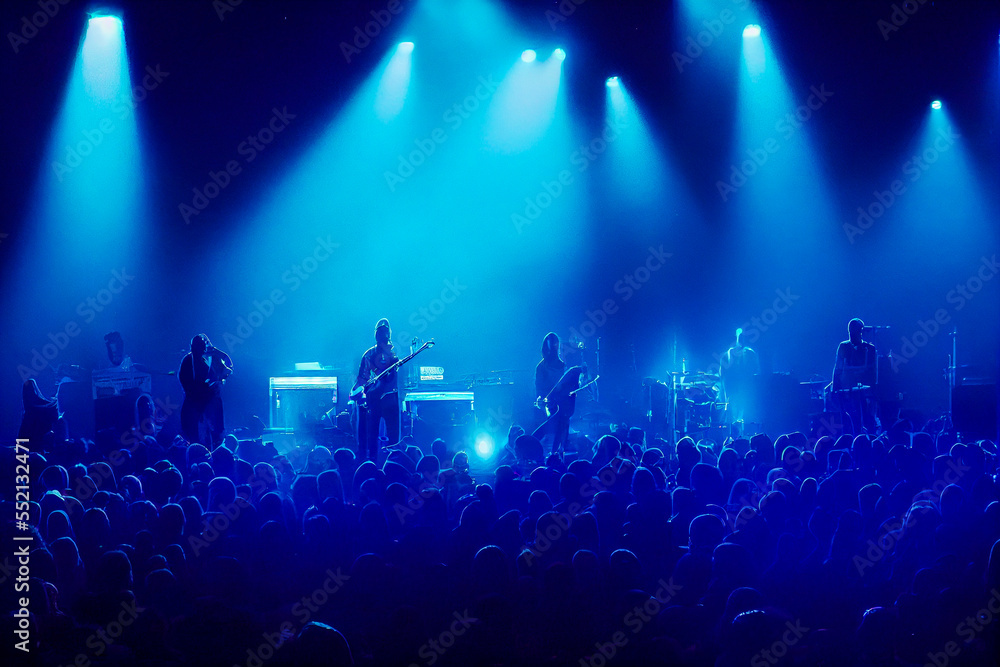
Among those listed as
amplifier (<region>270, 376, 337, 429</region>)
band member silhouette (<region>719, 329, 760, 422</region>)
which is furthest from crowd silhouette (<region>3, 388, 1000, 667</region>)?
amplifier (<region>270, 376, 337, 429</region>)

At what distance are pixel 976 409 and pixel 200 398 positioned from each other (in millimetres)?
9821

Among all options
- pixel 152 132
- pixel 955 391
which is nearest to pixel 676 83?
pixel 955 391

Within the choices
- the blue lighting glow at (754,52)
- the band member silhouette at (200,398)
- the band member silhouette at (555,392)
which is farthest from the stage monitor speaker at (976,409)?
the band member silhouette at (200,398)

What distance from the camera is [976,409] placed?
9.55 metres

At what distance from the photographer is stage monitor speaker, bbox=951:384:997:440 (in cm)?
948

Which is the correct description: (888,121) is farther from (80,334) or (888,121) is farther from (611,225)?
(80,334)

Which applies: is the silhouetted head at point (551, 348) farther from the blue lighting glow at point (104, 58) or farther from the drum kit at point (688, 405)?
the blue lighting glow at point (104, 58)

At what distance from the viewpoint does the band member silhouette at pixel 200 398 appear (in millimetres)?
9195

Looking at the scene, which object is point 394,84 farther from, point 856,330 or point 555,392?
point 856,330

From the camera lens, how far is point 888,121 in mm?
14945

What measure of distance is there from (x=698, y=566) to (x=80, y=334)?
13615 mm

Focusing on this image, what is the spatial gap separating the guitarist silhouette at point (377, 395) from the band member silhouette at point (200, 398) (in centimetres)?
179

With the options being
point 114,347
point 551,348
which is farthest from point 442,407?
point 114,347

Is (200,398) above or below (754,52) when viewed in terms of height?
below
